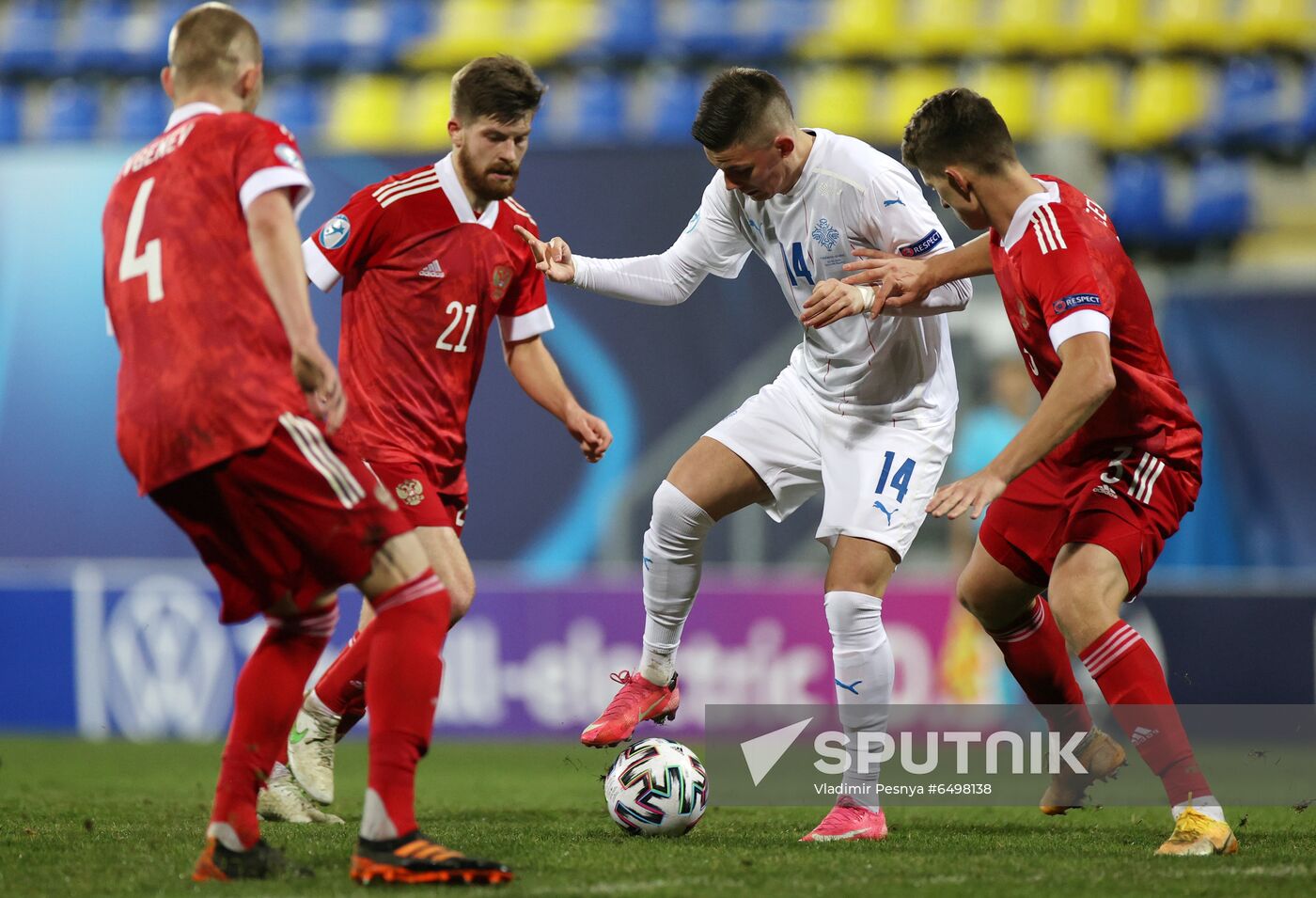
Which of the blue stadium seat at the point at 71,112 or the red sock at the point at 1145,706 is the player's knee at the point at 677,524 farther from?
the blue stadium seat at the point at 71,112

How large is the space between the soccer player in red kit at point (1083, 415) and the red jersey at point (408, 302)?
135 centimetres

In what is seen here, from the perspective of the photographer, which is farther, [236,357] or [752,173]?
[752,173]

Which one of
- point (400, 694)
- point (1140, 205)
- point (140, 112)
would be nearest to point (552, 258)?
point (400, 694)

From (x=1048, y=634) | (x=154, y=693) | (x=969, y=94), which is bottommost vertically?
(x=154, y=693)

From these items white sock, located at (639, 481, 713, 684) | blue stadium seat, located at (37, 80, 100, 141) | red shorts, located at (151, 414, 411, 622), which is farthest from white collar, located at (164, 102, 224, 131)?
blue stadium seat, located at (37, 80, 100, 141)

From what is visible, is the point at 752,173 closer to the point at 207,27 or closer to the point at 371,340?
the point at 371,340

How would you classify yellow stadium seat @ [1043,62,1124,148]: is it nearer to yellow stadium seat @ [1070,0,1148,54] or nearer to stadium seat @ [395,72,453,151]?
yellow stadium seat @ [1070,0,1148,54]

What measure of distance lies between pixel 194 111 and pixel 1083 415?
2.54m

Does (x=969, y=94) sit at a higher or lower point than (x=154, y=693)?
higher

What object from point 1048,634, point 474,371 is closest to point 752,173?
point 474,371

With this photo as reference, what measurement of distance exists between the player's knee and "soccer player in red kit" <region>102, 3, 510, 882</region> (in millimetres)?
1615

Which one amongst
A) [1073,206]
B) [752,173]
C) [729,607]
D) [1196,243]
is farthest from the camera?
[1196,243]

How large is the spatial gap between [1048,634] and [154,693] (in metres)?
5.85

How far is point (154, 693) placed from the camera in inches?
367
